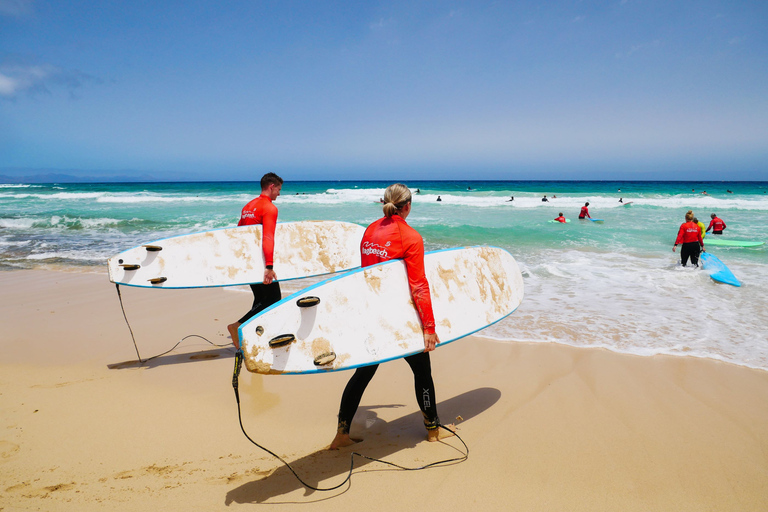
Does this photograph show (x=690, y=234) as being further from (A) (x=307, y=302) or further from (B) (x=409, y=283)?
(A) (x=307, y=302)

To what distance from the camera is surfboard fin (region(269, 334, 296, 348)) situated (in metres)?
2.20

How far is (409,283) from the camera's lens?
246 cm

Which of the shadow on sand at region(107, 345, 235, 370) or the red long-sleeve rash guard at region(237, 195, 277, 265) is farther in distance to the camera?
the shadow on sand at region(107, 345, 235, 370)

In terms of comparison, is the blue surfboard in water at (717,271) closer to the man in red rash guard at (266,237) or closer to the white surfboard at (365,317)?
the white surfboard at (365,317)

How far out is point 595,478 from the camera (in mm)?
2375

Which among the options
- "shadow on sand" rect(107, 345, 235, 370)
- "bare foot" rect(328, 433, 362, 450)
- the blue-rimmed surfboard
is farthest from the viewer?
the blue-rimmed surfboard

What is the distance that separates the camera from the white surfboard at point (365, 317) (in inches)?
88.5

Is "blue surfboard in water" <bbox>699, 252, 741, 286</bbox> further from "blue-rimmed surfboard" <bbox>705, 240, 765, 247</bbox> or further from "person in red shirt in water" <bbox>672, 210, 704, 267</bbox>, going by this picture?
"blue-rimmed surfboard" <bbox>705, 240, 765, 247</bbox>

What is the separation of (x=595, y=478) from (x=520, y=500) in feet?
1.77

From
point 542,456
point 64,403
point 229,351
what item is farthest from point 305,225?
point 542,456

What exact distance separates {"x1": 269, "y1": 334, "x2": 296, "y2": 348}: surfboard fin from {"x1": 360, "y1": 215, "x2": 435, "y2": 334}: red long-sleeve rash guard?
746mm

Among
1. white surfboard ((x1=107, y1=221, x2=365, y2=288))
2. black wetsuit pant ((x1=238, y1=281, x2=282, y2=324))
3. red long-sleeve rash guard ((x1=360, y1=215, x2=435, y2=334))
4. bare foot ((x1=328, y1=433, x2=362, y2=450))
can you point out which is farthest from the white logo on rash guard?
white surfboard ((x1=107, y1=221, x2=365, y2=288))

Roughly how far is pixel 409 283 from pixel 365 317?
38 centimetres

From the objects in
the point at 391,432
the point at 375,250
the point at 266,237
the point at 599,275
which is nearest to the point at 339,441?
the point at 391,432
